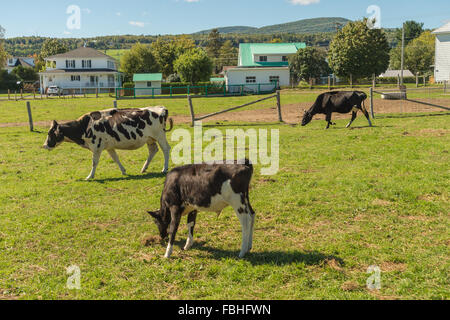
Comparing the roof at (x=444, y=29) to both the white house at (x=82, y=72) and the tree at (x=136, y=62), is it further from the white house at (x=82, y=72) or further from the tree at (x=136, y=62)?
the tree at (x=136, y=62)

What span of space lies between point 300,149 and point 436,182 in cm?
517

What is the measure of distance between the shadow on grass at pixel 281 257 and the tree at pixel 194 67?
56.8 meters

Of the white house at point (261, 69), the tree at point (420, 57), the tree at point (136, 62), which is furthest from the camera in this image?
the tree at point (420, 57)

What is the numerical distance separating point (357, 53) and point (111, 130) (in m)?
49.7

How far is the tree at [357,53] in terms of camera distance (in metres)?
54.4

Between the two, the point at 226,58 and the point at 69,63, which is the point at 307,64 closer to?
the point at 69,63

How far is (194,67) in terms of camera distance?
6125 cm

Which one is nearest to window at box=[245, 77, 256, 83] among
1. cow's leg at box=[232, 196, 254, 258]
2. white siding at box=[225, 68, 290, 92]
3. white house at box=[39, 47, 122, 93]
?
white siding at box=[225, 68, 290, 92]

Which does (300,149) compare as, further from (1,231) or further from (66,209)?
(1,231)

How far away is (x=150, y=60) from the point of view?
260 feet

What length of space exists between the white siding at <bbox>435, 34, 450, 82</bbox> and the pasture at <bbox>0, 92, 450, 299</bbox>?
163 feet

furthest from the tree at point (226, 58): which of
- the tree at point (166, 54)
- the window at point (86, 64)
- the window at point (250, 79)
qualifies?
the window at point (250, 79)

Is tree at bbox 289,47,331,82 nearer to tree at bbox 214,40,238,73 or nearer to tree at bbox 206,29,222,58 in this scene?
tree at bbox 214,40,238,73

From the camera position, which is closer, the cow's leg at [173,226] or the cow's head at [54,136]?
the cow's leg at [173,226]
